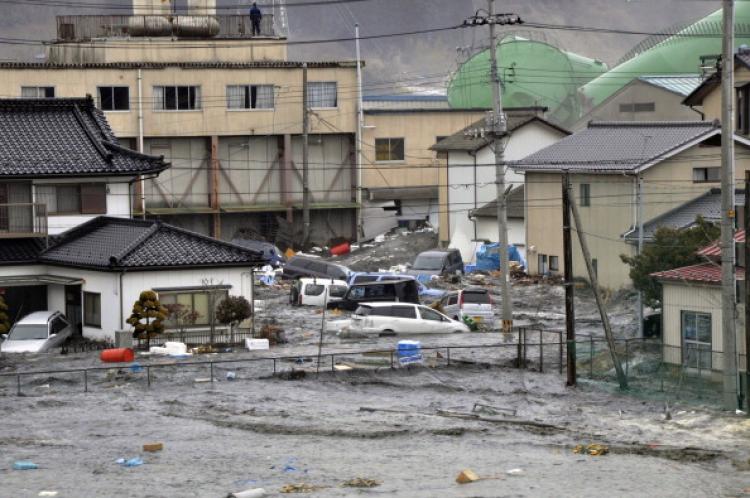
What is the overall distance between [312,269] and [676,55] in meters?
35.6

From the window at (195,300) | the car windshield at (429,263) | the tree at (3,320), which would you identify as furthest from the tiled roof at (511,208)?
the tree at (3,320)

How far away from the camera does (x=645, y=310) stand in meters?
39.7

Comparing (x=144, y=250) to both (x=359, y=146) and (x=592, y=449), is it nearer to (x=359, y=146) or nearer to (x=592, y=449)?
(x=592, y=449)

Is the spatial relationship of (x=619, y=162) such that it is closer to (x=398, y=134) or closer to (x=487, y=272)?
(x=487, y=272)

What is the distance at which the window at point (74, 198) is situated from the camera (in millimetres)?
40812

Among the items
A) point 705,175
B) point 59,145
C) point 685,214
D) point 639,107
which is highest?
point 639,107

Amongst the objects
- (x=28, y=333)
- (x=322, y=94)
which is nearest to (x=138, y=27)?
(x=322, y=94)

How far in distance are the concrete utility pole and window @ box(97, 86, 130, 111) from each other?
1622 inches

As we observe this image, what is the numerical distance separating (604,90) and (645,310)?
1815 inches

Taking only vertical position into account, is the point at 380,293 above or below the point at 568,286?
below

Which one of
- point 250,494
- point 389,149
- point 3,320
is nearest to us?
point 250,494

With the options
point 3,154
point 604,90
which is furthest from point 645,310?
point 604,90

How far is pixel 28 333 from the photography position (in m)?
35.8

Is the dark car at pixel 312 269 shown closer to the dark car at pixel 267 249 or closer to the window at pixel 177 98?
the dark car at pixel 267 249
